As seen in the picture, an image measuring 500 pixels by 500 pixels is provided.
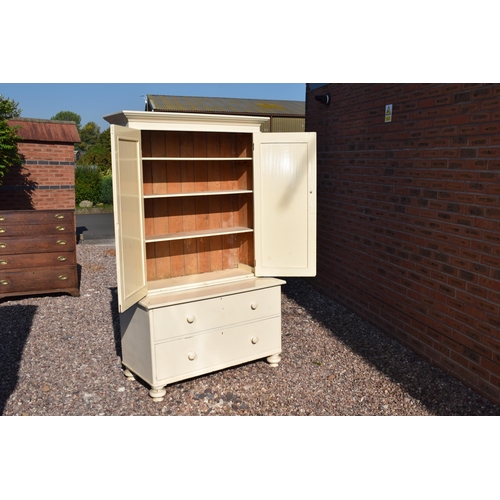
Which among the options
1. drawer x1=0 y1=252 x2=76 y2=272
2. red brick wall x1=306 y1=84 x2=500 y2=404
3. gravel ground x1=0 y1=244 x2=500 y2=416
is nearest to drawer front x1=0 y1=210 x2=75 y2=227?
drawer x1=0 y1=252 x2=76 y2=272

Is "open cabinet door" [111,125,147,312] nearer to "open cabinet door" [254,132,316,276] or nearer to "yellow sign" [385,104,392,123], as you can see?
"open cabinet door" [254,132,316,276]

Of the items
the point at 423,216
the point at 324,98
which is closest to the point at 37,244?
the point at 324,98

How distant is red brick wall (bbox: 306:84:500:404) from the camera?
12.9 ft

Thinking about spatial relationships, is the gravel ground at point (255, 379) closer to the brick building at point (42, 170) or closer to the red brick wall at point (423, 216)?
the red brick wall at point (423, 216)

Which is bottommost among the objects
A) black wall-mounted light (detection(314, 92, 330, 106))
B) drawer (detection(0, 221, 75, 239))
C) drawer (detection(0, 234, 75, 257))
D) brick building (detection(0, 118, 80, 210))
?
drawer (detection(0, 234, 75, 257))

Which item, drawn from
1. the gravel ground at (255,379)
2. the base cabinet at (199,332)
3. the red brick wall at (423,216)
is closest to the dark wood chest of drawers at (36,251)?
the gravel ground at (255,379)

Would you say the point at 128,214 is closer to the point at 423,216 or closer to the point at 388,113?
the point at 423,216

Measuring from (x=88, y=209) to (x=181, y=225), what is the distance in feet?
46.2

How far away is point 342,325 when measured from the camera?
568 cm

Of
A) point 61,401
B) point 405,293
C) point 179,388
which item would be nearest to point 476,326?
point 405,293

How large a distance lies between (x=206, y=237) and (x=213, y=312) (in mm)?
965

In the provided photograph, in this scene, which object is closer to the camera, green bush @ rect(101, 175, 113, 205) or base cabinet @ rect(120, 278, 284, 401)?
base cabinet @ rect(120, 278, 284, 401)

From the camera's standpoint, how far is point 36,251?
6711mm

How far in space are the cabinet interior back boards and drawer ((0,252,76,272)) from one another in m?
2.52
